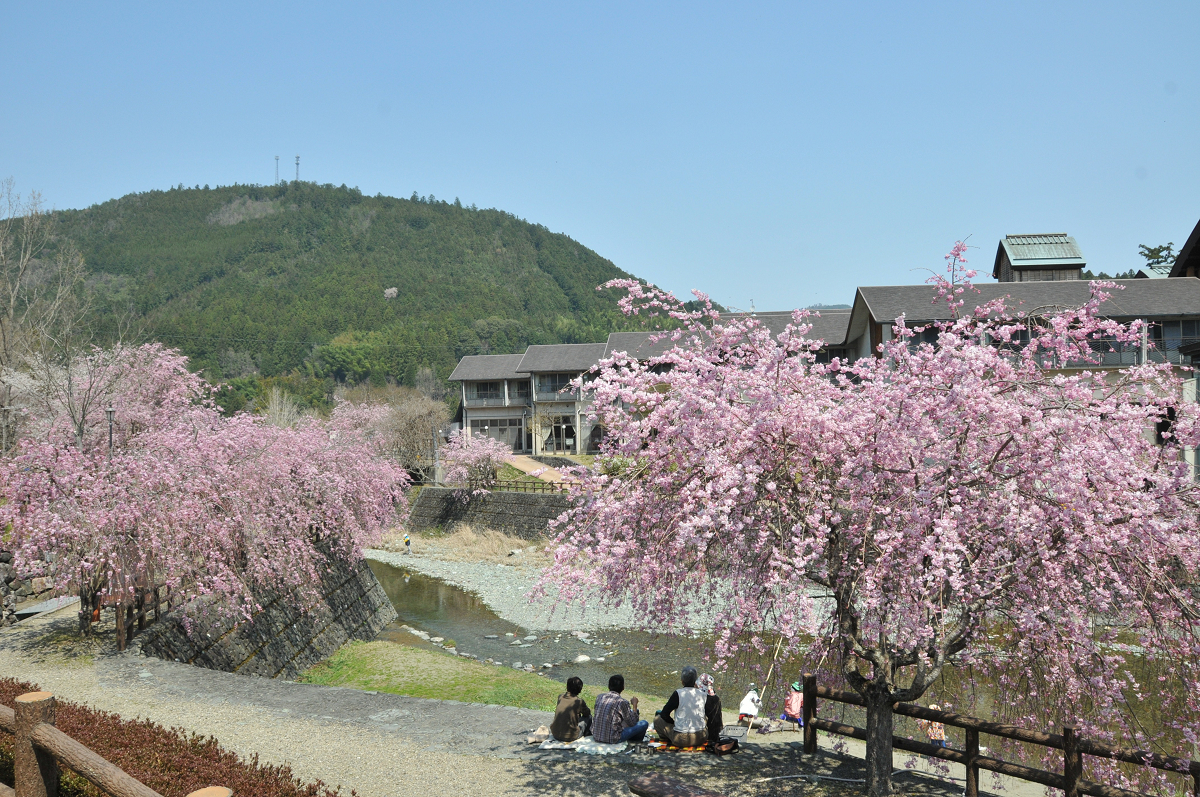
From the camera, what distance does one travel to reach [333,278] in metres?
112

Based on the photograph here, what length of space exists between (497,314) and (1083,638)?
336 ft

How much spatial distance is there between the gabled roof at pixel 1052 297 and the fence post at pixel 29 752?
24.4 metres

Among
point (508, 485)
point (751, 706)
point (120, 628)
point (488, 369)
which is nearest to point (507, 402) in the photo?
point (488, 369)

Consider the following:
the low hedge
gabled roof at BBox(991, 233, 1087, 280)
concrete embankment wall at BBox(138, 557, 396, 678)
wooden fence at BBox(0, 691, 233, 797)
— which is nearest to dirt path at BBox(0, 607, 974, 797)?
concrete embankment wall at BBox(138, 557, 396, 678)

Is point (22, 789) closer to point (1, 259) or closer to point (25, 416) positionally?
point (25, 416)

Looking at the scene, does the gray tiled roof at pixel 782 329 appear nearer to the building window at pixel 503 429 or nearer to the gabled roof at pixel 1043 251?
the gabled roof at pixel 1043 251

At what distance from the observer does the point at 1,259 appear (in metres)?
20.5

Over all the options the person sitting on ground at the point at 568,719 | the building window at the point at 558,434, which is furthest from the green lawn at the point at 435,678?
the building window at the point at 558,434

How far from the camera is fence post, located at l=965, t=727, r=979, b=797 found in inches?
287

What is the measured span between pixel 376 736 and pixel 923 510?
22.6 ft

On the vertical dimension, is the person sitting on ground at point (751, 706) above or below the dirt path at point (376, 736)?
below

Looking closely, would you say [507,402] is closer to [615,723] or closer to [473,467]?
[473,467]

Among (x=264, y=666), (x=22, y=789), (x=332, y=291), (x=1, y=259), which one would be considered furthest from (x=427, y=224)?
(x=22, y=789)

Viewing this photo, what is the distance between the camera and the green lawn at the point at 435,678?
14258mm
